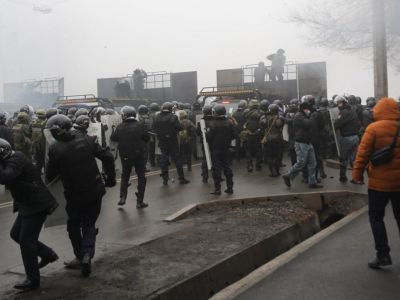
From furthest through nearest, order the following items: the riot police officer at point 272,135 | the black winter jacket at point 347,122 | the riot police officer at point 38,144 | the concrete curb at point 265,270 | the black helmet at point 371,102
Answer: the black helmet at point 371,102, the riot police officer at point 272,135, the riot police officer at point 38,144, the black winter jacket at point 347,122, the concrete curb at point 265,270

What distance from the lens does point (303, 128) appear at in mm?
8578

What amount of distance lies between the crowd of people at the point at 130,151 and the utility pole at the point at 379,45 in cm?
61

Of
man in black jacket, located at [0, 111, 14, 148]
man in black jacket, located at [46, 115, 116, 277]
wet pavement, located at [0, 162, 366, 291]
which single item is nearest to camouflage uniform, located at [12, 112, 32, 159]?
man in black jacket, located at [0, 111, 14, 148]

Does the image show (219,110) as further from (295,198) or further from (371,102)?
(371,102)

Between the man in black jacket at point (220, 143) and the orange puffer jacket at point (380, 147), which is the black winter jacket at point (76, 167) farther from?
the man in black jacket at point (220, 143)

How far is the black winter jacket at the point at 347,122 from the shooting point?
9117 millimetres

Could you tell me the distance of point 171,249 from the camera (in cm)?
548

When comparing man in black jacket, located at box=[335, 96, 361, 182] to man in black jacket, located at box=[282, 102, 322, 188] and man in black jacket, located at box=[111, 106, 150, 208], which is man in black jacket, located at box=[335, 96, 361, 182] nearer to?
man in black jacket, located at box=[282, 102, 322, 188]

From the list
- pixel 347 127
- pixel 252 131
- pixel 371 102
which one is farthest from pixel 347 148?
pixel 371 102

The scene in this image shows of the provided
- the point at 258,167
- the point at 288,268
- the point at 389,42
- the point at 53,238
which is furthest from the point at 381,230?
the point at 389,42

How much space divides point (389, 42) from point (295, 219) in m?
6.28

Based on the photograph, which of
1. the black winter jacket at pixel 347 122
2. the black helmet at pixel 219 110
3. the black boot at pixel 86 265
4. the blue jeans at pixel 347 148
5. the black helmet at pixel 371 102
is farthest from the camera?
the black helmet at pixel 371 102

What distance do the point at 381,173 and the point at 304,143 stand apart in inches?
164

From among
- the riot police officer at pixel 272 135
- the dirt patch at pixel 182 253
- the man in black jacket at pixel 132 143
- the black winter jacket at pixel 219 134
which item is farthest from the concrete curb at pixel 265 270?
the riot police officer at pixel 272 135
